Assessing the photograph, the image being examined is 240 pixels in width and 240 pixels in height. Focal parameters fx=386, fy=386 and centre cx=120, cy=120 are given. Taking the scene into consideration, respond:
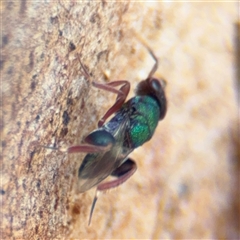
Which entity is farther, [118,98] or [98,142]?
[118,98]

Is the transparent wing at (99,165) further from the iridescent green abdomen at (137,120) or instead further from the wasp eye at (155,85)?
the wasp eye at (155,85)

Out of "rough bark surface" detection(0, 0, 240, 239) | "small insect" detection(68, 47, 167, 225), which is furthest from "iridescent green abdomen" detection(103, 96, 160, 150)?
"rough bark surface" detection(0, 0, 240, 239)

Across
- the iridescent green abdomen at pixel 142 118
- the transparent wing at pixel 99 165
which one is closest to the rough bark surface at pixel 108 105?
the transparent wing at pixel 99 165

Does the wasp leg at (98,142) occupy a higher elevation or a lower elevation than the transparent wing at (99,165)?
higher

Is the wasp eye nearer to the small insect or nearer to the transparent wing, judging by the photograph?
the small insect

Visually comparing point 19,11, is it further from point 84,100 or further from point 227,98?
point 227,98

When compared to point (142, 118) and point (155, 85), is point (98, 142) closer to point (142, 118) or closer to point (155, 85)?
point (142, 118)

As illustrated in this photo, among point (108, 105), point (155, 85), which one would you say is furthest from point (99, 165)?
point (155, 85)
